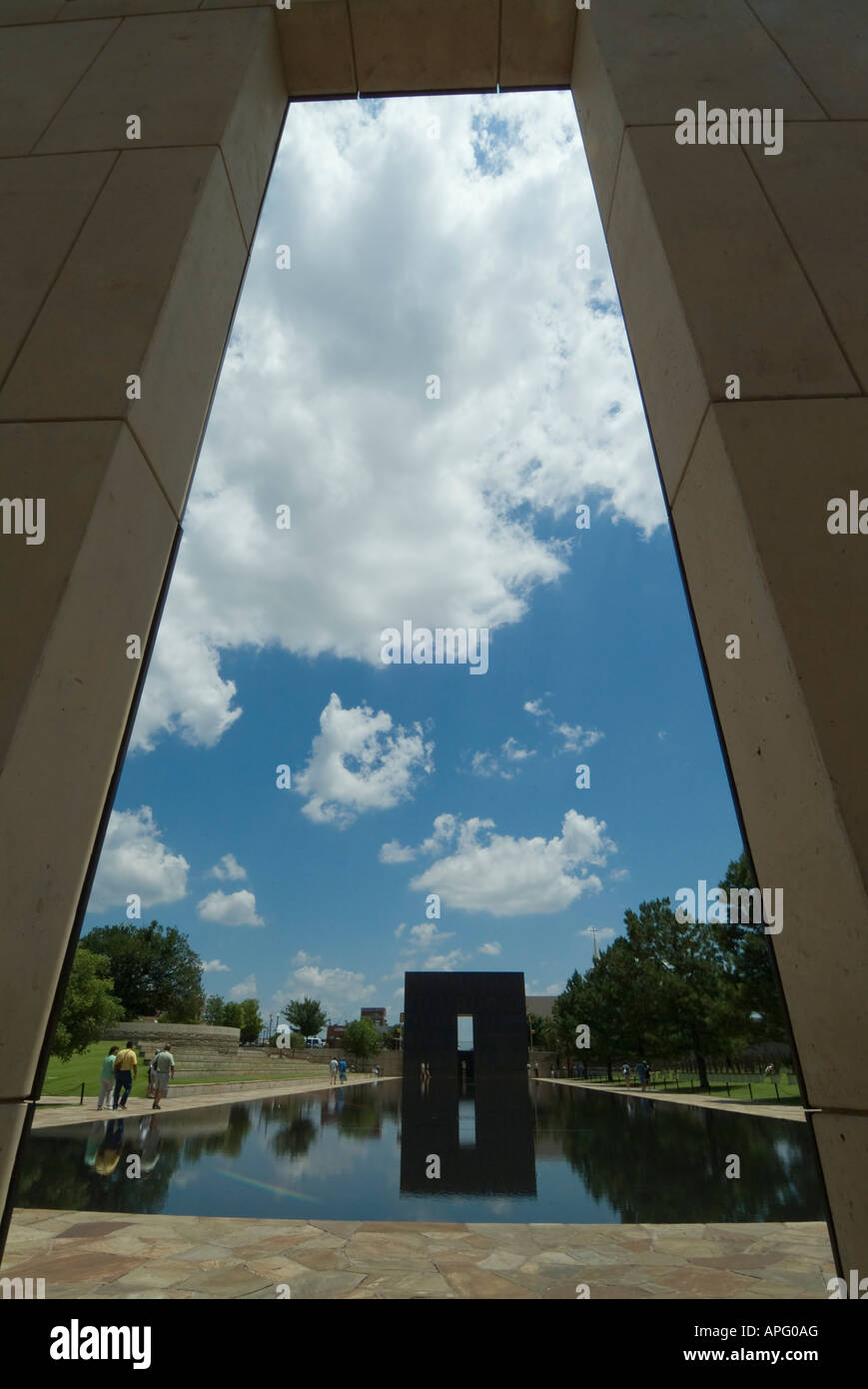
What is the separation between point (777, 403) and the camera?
7.85 feet

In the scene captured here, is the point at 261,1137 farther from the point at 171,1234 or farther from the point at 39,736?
the point at 39,736

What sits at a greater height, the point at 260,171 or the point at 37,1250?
the point at 260,171

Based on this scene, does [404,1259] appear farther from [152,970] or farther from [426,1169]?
[152,970]

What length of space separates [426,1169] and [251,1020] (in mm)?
Result: 70358

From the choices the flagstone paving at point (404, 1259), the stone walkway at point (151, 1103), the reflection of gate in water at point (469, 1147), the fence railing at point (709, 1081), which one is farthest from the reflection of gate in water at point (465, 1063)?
the flagstone paving at point (404, 1259)

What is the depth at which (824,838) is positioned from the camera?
1.90 meters

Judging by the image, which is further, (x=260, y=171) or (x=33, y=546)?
(x=260, y=171)

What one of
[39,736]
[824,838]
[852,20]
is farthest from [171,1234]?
[852,20]

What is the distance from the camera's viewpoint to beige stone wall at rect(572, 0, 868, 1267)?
1.89 m

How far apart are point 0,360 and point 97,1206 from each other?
678 cm

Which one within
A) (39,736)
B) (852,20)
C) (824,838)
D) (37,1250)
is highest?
(852,20)

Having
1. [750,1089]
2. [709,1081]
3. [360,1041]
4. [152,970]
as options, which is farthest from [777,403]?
[360,1041]

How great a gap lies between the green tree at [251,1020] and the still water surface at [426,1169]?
6144 cm

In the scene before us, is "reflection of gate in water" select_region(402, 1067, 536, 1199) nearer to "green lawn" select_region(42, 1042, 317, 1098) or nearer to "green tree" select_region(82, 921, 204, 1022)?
"green lawn" select_region(42, 1042, 317, 1098)
